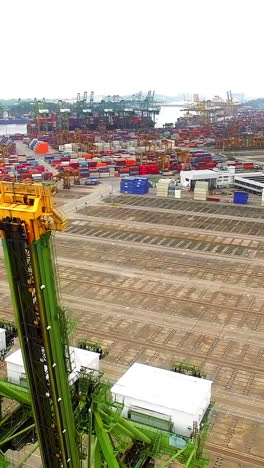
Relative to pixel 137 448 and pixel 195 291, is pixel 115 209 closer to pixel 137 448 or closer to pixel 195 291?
pixel 195 291

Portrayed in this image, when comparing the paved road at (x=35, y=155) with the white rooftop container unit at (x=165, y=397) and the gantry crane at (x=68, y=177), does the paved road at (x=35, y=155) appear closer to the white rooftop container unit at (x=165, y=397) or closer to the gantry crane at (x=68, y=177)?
the gantry crane at (x=68, y=177)

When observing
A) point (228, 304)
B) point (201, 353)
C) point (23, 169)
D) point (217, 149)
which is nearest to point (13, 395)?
point (201, 353)

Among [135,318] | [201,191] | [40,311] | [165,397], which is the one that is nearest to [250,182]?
[201,191]

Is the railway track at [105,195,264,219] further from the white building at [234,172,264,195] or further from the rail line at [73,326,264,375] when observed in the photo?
the rail line at [73,326,264,375]

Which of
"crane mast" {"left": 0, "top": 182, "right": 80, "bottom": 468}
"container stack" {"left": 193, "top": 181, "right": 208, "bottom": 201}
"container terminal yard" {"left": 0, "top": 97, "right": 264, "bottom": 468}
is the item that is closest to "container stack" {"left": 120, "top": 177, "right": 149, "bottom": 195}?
"container terminal yard" {"left": 0, "top": 97, "right": 264, "bottom": 468}

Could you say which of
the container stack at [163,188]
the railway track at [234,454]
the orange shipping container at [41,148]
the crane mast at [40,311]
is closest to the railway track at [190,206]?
the container stack at [163,188]

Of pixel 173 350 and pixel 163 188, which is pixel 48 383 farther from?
pixel 163 188
